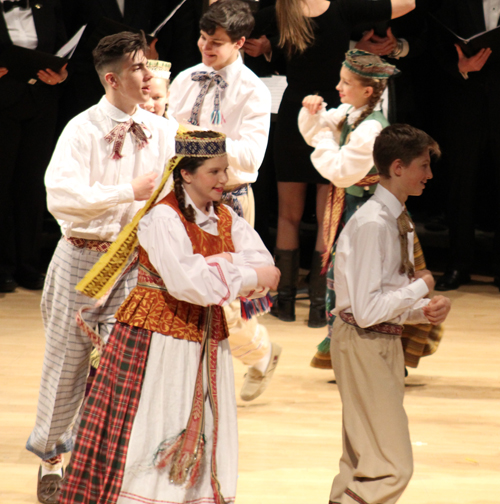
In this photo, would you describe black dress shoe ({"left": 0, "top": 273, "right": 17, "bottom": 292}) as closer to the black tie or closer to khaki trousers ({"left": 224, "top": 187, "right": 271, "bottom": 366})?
the black tie

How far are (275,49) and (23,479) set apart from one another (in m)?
3.30

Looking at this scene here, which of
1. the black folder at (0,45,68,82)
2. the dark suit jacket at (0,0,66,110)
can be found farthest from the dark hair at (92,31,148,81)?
the dark suit jacket at (0,0,66,110)

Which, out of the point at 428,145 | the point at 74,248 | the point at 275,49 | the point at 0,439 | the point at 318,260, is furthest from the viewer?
the point at 275,49

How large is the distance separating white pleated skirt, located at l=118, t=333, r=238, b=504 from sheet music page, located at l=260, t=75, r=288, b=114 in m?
3.13

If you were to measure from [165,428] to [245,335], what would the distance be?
1.20 meters

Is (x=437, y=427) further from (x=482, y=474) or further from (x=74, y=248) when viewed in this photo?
(x=74, y=248)

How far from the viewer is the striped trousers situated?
274 centimetres

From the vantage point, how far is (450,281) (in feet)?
18.6

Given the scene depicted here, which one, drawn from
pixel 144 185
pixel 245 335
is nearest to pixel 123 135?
pixel 144 185

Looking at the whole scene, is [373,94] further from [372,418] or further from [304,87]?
[372,418]

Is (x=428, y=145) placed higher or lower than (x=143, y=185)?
higher

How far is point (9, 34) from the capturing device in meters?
5.06

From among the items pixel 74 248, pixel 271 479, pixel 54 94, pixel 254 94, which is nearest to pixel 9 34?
pixel 54 94

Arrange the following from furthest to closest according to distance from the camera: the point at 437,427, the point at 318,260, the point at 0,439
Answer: the point at 318,260 → the point at 437,427 → the point at 0,439
